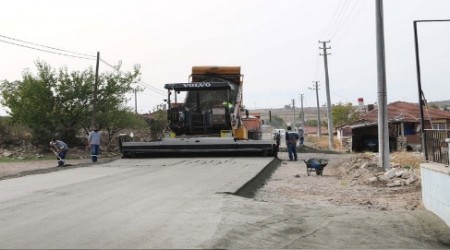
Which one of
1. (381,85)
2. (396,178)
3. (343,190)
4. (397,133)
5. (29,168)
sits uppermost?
(381,85)

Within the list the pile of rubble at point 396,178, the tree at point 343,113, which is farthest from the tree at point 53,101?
the tree at point 343,113

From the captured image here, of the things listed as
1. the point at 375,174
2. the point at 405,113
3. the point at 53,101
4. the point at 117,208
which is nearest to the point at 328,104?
the point at 405,113

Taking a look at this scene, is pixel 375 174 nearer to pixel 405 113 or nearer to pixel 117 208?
pixel 117 208

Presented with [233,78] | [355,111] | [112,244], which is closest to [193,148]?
[233,78]

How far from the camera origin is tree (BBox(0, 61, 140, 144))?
2772cm

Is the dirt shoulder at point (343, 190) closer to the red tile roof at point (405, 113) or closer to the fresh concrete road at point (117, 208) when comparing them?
the fresh concrete road at point (117, 208)

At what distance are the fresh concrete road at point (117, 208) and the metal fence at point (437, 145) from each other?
3797mm

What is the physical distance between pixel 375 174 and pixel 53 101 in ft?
62.9

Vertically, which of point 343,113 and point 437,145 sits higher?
point 343,113

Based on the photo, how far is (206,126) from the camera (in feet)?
71.5

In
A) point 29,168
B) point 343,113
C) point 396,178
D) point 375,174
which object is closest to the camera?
point 396,178

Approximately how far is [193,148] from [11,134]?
1446 centimetres

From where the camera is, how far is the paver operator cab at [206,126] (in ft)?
67.8

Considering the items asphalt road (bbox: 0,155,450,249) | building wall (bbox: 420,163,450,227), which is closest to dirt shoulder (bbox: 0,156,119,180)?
asphalt road (bbox: 0,155,450,249)
